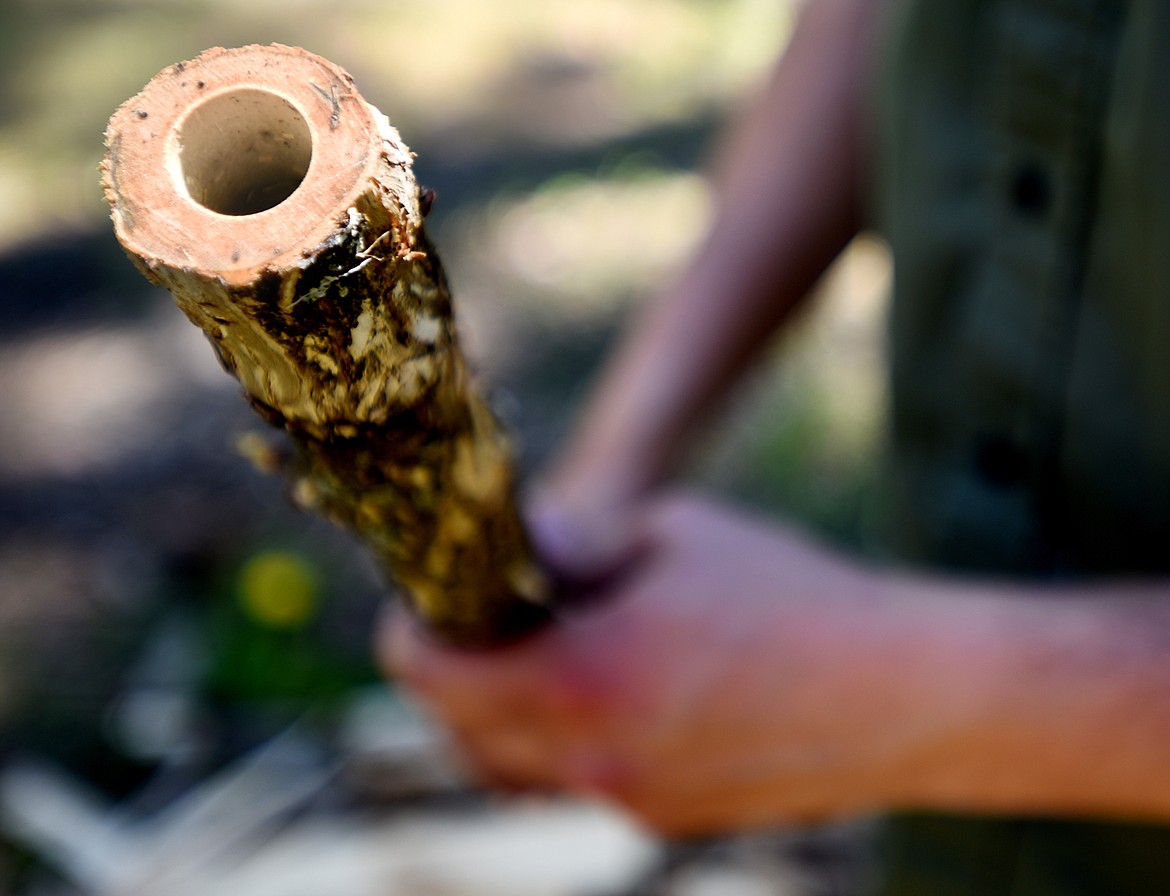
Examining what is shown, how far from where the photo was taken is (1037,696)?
→ 2.23 ft

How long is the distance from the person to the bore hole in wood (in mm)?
473

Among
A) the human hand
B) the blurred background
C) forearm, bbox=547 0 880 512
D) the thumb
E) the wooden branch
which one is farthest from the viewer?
the blurred background

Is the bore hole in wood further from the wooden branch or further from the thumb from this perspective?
the thumb

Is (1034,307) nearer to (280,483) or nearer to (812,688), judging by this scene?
(812,688)

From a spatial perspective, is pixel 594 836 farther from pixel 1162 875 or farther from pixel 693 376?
pixel 1162 875

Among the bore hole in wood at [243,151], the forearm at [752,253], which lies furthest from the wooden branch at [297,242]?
the forearm at [752,253]

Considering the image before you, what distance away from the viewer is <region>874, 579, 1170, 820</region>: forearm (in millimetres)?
646

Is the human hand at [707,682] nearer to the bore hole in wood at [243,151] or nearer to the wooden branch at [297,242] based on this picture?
the wooden branch at [297,242]

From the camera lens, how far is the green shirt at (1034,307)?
72cm

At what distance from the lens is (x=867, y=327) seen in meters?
3.10

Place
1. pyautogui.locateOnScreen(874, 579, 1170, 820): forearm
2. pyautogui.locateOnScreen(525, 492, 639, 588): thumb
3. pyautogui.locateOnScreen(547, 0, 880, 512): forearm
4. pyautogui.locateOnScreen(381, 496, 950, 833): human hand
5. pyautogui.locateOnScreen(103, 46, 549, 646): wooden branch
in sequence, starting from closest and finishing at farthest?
pyautogui.locateOnScreen(103, 46, 549, 646): wooden branch
pyautogui.locateOnScreen(874, 579, 1170, 820): forearm
pyautogui.locateOnScreen(381, 496, 950, 833): human hand
pyautogui.locateOnScreen(525, 492, 639, 588): thumb
pyautogui.locateOnScreen(547, 0, 880, 512): forearm

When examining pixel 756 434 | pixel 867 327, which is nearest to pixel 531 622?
pixel 756 434

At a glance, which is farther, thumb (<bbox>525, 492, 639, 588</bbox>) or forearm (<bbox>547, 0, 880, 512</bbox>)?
forearm (<bbox>547, 0, 880, 512</bbox>)

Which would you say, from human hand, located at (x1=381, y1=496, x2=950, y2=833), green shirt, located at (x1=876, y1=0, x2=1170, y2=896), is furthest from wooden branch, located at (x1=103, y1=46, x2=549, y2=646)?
green shirt, located at (x1=876, y1=0, x2=1170, y2=896)
